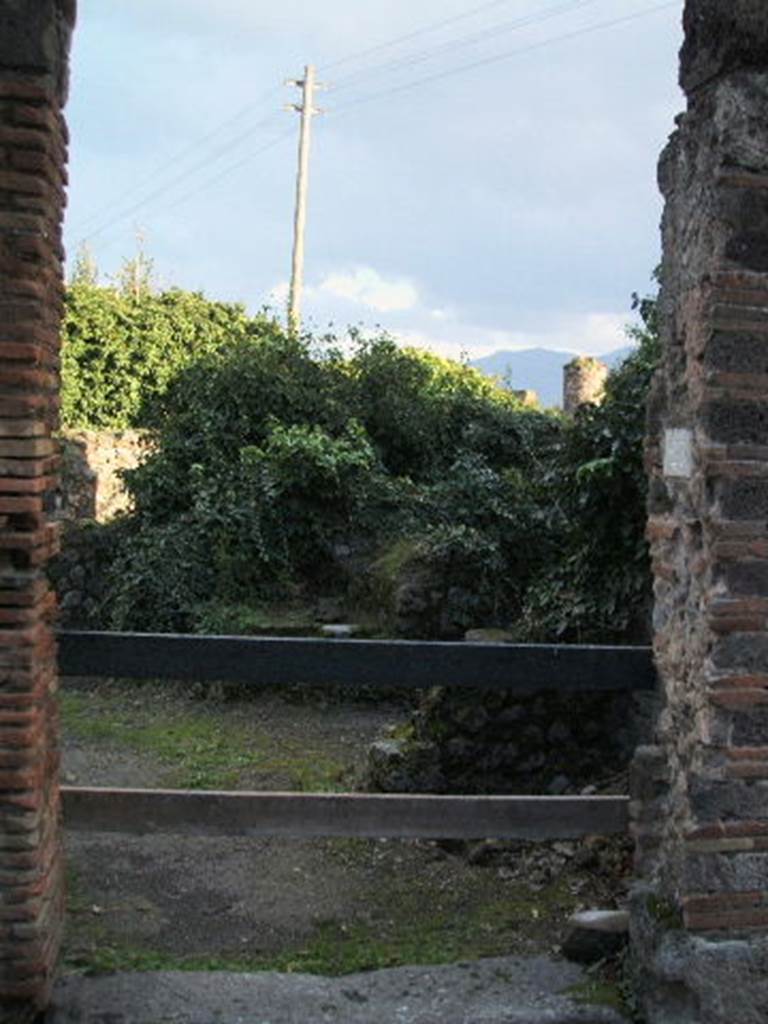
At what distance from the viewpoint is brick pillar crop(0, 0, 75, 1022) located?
308 centimetres

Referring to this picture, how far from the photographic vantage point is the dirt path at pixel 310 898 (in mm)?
4117

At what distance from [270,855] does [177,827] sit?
5.95 ft

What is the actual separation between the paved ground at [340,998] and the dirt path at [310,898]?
16cm

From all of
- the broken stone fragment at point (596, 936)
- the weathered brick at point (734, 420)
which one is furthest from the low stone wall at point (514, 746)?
the weathered brick at point (734, 420)

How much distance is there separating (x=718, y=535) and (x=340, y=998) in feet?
6.35

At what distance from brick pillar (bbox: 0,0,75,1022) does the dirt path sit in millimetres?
565

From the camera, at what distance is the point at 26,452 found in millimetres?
3160

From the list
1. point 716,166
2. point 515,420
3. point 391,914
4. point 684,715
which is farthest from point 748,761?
point 515,420

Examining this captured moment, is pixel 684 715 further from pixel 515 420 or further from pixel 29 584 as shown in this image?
Answer: pixel 515 420

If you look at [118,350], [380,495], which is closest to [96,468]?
[118,350]

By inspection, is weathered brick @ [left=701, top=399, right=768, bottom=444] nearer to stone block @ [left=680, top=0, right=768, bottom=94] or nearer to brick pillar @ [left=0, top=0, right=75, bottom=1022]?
stone block @ [left=680, top=0, right=768, bottom=94]

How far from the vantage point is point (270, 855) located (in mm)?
5430

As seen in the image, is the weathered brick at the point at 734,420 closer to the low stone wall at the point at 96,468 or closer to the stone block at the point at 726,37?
the stone block at the point at 726,37

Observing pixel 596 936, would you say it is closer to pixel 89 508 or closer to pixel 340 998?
pixel 340 998
